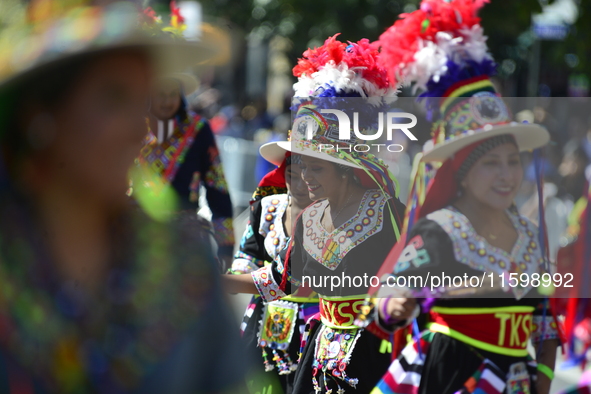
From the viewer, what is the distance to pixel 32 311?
129cm

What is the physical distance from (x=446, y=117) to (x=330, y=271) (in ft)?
2.88

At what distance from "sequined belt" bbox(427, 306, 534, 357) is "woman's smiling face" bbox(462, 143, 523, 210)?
41cm

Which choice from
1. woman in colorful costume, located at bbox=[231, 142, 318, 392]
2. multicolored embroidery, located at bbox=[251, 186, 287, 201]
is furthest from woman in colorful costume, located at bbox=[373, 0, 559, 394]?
multicolored embroidery, located at bbox=[251, 186, 287, 201]

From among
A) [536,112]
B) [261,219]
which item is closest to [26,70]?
[261,219]

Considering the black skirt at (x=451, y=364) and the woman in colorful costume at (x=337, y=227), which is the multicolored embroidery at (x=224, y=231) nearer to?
the woman in colorful costume at (x=337, y=227)

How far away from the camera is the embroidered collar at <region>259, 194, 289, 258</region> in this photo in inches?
155

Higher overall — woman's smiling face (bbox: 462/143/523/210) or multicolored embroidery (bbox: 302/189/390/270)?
woman's smiling face (bbox: 462/143/523/210)

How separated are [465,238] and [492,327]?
35cm

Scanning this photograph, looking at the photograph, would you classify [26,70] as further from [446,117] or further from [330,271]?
[330,271]

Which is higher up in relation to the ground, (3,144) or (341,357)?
(3,144)

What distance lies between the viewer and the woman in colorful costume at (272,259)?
12.8ft

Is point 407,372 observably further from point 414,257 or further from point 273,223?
point 273,223

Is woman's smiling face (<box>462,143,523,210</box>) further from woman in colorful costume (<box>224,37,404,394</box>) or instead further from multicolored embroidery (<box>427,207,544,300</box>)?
woman in colorful costume (<box>224,37,404,394</box>)

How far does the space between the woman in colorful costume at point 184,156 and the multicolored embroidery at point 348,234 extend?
1525 millimetres
